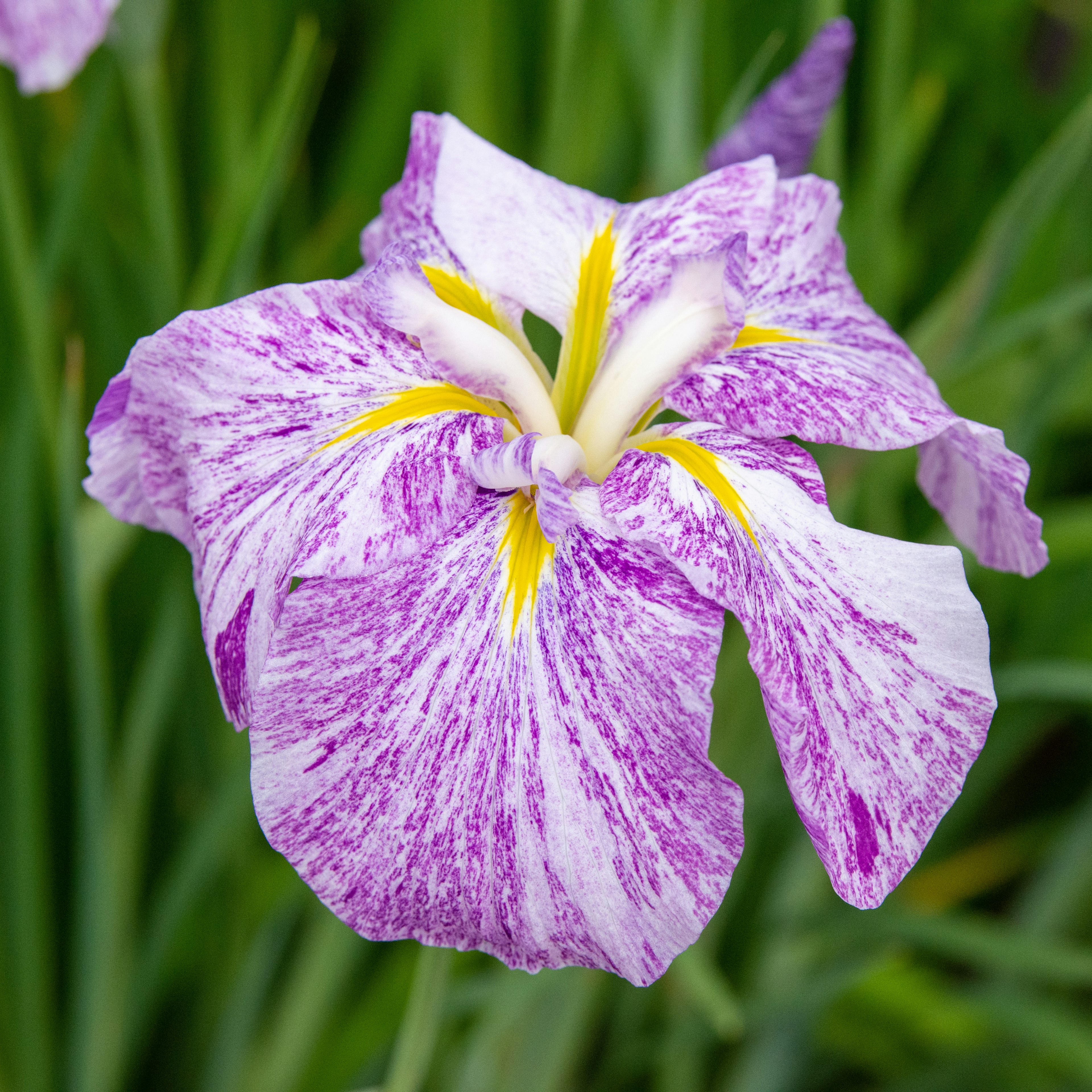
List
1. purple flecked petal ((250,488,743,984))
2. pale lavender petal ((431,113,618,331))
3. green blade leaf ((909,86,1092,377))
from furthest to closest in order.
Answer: green blade leaf ((909,86,1092,377)) < pale lavender petal ((431,113,618,331)) < purple flecked petal ((250,488,743,984))

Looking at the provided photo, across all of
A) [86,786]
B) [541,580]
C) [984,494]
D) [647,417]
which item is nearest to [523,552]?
[541,580]

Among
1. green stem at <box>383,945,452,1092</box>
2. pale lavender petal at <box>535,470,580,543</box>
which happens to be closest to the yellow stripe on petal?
pale lavender petal at <box>535,470,580,543</box>

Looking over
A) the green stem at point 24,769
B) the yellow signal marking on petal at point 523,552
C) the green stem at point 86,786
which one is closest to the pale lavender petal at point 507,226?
the yellow signal marking on petal at point 523,552

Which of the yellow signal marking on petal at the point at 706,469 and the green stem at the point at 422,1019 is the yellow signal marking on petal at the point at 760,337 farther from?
the green stem at the point at 422,1019

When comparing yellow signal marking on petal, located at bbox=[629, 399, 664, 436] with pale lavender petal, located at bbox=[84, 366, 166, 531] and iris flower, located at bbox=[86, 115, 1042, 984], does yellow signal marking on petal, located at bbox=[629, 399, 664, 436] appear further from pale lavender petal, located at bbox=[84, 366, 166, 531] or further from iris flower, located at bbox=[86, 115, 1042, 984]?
pale lavender petal, located at bbox=[84, 366, 166, 531]

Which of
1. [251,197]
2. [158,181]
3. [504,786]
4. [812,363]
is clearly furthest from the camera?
[158,181]

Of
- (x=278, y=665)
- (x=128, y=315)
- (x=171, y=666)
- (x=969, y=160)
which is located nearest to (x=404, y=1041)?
(x=278, y=665)

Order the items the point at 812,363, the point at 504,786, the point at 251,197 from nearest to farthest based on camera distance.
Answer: the point at 504,786
the point at 812,363
the point at 251,197

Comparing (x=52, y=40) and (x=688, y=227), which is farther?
(x=52, y=40)

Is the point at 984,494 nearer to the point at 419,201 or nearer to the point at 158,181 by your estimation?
the point at 419,201
